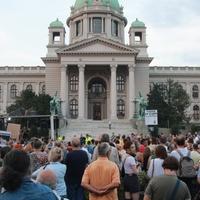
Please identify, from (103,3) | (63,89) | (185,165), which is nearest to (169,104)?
(63,89)

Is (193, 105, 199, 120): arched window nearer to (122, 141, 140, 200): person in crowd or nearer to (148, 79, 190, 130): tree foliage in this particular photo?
(148, 79, 190, 130): tree foliage

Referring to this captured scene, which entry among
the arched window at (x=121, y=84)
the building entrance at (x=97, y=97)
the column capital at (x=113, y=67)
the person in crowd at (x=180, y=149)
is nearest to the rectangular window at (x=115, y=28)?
the building entrance at (x=97, y=97)

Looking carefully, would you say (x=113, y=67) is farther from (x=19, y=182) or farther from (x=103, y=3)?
(x=19, y=182)

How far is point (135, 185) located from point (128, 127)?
53.3 meters

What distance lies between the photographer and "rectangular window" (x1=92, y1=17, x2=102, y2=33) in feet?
Result: 274

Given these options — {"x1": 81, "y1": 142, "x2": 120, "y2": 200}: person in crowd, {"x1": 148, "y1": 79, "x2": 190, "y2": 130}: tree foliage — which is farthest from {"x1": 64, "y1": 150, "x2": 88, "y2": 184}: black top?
{"x1": 148, "y1": 79, "x2": 190, "y2": 130}: tree foliage

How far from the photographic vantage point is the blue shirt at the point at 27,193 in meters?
4.23

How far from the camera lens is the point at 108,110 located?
74.9m

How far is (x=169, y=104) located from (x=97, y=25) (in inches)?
937

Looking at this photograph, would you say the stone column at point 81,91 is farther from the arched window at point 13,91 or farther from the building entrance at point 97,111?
the arched window at point 13,91

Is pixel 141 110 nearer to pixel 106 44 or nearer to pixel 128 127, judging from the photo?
pixel 128 127

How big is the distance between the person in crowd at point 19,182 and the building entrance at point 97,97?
236 ft

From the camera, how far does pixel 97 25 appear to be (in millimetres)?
83938

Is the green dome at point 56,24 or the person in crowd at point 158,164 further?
the green dome at point 56,24
